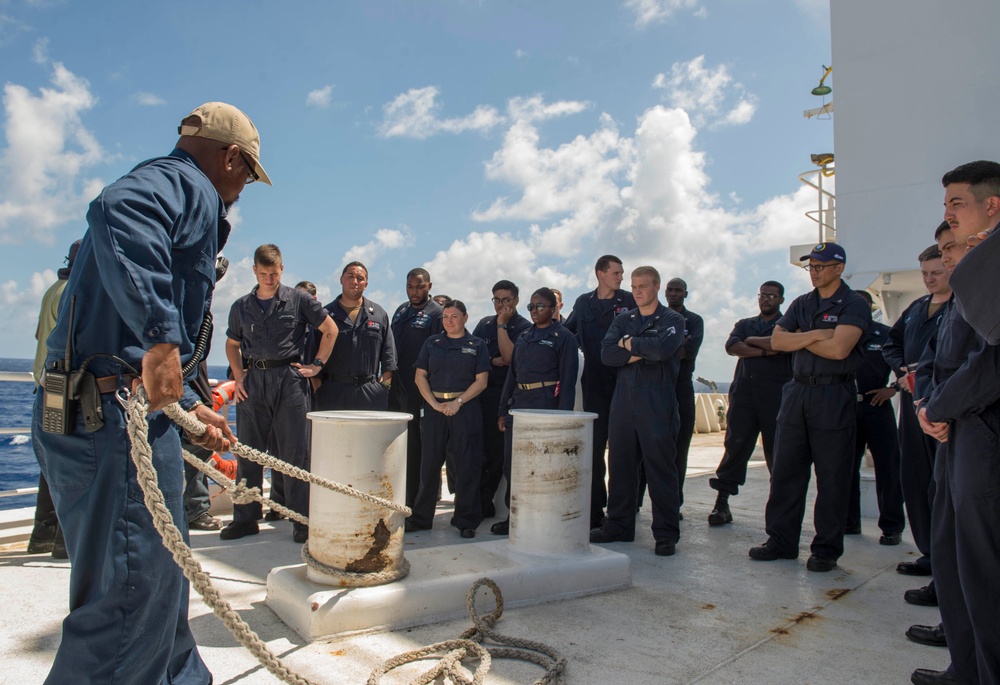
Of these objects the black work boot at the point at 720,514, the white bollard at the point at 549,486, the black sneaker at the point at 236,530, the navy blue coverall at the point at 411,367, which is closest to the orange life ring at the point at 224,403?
the black sneaker at the point at 236,530

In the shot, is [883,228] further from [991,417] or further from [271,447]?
[271,447]

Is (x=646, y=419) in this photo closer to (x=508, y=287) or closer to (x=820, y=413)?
(x=820, y=413)

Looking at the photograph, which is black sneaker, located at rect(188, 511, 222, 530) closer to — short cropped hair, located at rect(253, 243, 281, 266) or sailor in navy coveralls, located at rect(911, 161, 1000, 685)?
short cropped hair, located at rect(253, 243, 281, 266)

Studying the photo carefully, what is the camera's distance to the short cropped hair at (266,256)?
5.27 m

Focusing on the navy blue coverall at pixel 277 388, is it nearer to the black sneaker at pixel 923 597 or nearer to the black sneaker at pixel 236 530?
the black sneaker at pixel 236 530

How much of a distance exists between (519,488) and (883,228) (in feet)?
24.0

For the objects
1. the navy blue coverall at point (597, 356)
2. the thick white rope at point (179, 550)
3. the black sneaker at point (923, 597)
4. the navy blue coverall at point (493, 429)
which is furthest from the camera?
the navy blue coverall at point (493, 429)

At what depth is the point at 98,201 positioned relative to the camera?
A: 1823 millimetres

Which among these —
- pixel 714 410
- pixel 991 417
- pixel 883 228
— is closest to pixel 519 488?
pixel 991 417

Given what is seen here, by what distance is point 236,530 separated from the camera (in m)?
5.07

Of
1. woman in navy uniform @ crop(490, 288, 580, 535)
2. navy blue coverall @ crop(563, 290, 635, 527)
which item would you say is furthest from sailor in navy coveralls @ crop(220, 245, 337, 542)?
navy blue coverall @ crop(563, 290, 635, 527)

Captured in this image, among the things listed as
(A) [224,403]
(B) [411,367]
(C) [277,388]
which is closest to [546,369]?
(B) [411,367]

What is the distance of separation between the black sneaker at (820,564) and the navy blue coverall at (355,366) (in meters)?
3.41

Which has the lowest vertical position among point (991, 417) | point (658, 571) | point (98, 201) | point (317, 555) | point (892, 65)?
point (658, 571)
